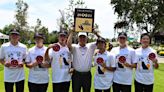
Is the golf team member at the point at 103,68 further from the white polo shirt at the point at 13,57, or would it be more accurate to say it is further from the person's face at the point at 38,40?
the white polo shirt at the point at 13,57

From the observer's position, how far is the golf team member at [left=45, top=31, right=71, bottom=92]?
30.4 feet

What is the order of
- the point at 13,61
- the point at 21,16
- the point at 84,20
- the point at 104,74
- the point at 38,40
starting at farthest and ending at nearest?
the point at 21,16 → the point at 84,20 → the point at 104,74 → the point at 38,40 → the point at 13,61

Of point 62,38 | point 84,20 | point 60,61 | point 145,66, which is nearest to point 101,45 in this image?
point 84,20

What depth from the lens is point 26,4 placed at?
59.0 metres

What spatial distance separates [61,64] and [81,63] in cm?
46

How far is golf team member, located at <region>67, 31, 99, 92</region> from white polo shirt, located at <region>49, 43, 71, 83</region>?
175mm

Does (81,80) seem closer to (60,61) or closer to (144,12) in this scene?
(60,61)

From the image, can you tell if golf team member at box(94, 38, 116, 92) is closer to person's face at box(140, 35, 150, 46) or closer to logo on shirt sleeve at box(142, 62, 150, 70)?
logo on shirt sleeve at box(142, 62, 150, 70)

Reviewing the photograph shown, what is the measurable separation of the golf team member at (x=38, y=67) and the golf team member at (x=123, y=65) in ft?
5.38

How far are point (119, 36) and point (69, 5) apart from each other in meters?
31.4

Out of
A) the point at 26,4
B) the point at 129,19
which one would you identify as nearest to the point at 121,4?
the point at 129,19

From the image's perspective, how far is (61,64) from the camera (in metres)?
9.27

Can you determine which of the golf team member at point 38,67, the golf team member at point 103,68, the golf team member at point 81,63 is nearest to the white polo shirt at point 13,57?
the golf team member at point 38,67

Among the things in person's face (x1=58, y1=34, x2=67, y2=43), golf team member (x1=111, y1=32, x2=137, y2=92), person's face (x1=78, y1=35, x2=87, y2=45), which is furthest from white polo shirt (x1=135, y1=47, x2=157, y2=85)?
person's face (x1=58, y1=34, x2=67, y2=43)
